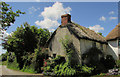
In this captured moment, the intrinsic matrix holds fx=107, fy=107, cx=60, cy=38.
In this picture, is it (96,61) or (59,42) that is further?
(59,42)

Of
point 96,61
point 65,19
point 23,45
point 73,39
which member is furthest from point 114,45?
point 23,45

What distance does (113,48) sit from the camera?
20.9m

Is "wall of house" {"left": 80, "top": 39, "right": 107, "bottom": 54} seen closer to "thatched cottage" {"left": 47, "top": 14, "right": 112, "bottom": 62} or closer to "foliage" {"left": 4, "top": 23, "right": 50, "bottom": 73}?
"thatched cottage" {"left": 47, "top": 14, "right": 112, "bottom": 62}

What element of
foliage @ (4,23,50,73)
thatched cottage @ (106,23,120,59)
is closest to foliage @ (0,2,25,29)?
foliage @ (4,23,50,73)

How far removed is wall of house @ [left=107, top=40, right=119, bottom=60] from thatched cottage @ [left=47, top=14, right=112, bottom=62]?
1689mm

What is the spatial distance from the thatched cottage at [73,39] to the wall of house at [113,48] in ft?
5.54

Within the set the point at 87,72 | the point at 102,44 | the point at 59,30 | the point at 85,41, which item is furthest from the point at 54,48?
the point at 102,44

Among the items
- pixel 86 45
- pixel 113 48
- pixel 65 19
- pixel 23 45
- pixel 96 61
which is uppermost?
pixel 65 19

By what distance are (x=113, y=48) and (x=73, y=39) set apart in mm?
10104

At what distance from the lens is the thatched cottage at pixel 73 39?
49.3ft

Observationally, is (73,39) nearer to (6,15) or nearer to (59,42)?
(59,42)

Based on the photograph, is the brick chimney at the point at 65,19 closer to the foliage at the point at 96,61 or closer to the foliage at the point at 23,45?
the foliage at the point at 23,45

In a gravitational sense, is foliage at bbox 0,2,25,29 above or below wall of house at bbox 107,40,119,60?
above

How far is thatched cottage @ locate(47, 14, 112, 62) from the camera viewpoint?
15.0m
